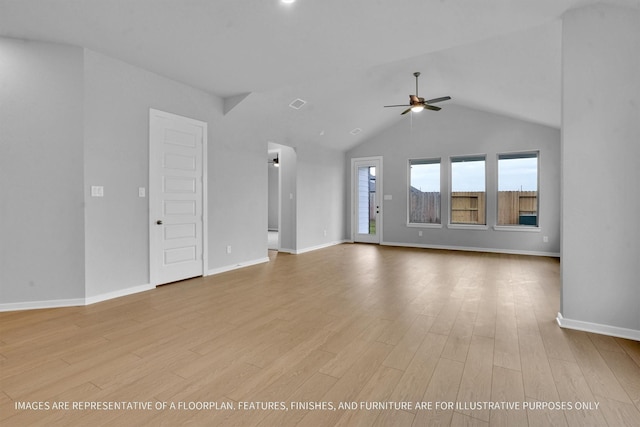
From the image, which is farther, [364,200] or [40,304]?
[364,200]

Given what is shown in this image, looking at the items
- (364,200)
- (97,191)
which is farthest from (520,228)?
(97,191)

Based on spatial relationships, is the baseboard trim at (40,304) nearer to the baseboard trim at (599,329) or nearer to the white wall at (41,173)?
the white wall at (41,173)

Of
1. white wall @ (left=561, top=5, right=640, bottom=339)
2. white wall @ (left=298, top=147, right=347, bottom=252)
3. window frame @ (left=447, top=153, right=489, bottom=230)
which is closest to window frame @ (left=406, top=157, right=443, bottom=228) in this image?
window frame @ (left=447, top=153, right=489, bottom=230)

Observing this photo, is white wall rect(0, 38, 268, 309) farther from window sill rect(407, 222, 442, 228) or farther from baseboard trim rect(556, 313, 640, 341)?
window sill rect(407, 222, 442, 228)

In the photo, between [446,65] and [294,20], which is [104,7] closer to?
[294,20]

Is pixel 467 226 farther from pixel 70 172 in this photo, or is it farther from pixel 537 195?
pixel 70 172

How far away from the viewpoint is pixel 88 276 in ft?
11.8

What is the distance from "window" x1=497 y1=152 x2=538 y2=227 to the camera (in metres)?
7.11

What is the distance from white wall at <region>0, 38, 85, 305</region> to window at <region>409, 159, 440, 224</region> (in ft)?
23.4

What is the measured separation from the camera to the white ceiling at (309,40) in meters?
2.88

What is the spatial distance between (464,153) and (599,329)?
5.63m

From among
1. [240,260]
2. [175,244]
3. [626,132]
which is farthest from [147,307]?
[626,132]

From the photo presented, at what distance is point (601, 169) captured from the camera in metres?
2.76

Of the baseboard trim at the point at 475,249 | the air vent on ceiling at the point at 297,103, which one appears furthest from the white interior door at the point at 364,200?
the air vent on ceiling at the point at 297,103
